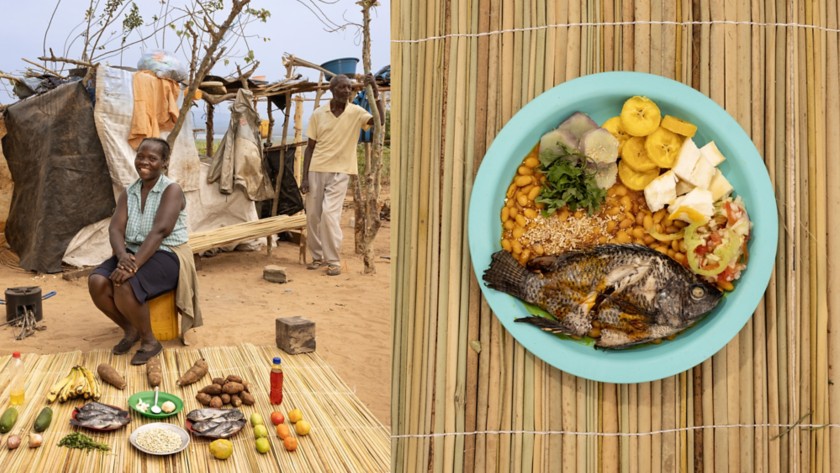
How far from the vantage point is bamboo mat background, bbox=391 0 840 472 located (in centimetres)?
145

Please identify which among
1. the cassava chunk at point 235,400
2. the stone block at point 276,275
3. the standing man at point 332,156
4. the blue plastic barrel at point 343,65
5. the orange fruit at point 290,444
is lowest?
the orange fruit at point 290,444

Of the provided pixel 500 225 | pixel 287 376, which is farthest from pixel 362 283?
pixel 500 225

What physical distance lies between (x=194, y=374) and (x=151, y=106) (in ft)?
15.4

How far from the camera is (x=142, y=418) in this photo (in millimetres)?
3555

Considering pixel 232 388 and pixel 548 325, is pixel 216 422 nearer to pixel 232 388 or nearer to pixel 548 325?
pixel 232 388

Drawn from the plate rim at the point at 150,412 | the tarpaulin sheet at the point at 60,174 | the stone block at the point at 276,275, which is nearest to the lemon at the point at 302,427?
the plate rim at the point at 150,412

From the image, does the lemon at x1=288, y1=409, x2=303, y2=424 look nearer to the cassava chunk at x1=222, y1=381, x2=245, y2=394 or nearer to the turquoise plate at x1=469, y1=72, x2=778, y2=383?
the cassava chunk at x1=222, y1=381, x2=245, y2=394

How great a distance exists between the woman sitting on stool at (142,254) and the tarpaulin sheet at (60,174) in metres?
3.61

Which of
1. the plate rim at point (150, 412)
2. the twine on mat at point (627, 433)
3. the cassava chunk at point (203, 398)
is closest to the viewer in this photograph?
the twine on mat at point (627, 433)

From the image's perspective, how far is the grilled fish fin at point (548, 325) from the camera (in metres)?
1.42

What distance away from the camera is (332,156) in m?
7.67

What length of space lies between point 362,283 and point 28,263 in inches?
146

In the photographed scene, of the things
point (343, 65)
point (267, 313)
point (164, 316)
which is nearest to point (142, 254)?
point (164, 316)

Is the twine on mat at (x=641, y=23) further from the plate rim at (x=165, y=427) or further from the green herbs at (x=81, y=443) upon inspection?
the green herbs at (x=81, y=443)
